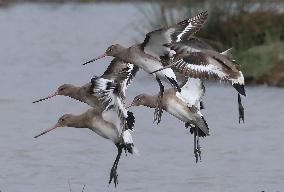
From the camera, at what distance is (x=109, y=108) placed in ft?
39.5

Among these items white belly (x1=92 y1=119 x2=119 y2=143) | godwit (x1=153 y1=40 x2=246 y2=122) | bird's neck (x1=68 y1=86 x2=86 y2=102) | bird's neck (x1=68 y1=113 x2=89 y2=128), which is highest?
godwit (x1=153 y1=40 x2=246 y2=122)

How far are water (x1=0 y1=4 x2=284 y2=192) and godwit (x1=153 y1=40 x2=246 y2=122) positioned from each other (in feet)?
4.86

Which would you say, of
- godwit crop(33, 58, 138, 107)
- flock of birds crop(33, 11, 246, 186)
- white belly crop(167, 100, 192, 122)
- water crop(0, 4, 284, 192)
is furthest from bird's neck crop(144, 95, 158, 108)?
flock of birds crop(33, 11, 246, 186)

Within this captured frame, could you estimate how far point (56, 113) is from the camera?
1988 cm

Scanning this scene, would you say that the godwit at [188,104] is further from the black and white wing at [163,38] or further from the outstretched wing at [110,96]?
the outstretched wing at [110,96]

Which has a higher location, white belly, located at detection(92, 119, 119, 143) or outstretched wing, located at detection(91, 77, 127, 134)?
outstretched wing, located at detection(91, 77, 127, 134)

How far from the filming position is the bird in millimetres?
11812

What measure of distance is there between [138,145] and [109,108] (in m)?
4.60

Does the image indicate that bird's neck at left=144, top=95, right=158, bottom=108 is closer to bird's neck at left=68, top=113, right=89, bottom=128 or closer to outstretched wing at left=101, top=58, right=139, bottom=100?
outstretched wing at left=101, top=58, right=139, bottom=100

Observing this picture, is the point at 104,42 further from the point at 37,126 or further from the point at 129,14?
the point at 37,126

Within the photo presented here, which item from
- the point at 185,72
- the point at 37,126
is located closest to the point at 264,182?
the point at 185,72

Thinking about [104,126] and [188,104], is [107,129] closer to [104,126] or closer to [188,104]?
[104,126]

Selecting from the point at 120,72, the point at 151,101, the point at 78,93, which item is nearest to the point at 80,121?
the point at 78,93

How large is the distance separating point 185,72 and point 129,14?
30.9m
